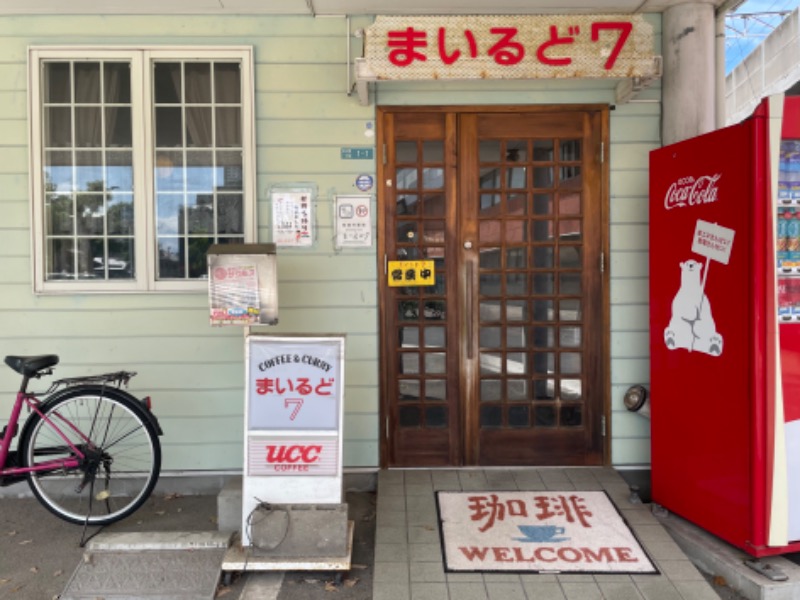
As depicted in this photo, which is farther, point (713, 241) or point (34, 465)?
point (34, 465)

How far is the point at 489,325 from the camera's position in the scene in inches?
185

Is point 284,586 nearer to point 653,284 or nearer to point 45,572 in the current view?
point 45,572

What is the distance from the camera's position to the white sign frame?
3.57 meters

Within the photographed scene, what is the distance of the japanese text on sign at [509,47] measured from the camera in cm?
416

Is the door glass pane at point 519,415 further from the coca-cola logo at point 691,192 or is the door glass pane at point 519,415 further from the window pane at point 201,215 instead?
the window pane at point 201,215

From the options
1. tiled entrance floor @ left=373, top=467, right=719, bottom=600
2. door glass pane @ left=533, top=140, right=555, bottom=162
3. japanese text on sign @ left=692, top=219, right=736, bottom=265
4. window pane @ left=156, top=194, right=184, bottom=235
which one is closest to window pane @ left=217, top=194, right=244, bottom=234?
window pane @ left=156, top=194, right=184, bottom=235

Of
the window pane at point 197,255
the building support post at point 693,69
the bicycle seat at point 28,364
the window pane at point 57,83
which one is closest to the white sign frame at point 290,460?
the window pane at point 197,255

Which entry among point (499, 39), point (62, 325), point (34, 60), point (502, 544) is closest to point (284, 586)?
point (502, 544)

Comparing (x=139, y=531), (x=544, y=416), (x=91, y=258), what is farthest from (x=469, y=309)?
(x=91, y=258)

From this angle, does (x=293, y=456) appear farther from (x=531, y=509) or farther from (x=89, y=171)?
(x=89, y=171)

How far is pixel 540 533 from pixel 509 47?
3.05m

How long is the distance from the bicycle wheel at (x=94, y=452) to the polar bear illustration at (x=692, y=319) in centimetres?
331

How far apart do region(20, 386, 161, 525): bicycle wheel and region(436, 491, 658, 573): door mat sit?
77.8 inches

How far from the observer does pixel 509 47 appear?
4223 mm
